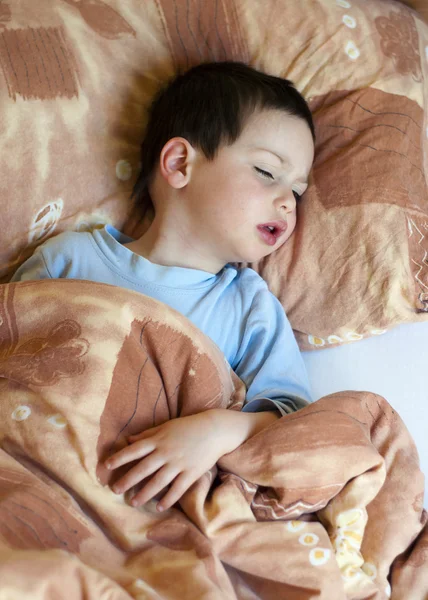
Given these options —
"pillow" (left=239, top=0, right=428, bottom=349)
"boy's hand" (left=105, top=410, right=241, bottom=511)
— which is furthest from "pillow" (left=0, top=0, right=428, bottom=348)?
"boy's hand" (left=105, top=410, right=241, bottom=511)

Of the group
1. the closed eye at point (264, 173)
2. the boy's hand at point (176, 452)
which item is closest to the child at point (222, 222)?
the closed eye at point (264, 173)

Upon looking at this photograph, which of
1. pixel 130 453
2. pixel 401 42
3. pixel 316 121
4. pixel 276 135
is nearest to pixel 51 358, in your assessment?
pixel 130 453

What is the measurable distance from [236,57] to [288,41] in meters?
0.10

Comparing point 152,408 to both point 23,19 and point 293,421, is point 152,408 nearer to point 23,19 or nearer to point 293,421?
point 293,421

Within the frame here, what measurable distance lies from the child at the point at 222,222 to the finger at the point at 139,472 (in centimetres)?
22

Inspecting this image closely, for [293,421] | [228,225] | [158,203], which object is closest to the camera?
[293,421]

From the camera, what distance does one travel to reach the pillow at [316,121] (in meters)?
1.08

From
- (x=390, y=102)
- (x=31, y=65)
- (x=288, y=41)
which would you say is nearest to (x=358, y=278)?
(x=390, y=102)

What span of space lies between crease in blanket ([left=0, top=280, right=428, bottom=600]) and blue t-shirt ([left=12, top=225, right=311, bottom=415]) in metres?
0.14

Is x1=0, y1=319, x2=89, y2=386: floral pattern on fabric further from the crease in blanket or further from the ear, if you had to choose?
the ear

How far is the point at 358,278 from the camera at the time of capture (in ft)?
3.58

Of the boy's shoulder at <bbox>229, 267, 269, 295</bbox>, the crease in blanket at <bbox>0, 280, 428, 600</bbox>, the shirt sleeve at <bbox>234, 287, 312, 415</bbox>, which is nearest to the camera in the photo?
the crease in blanket at <bbox>0, 280, 428, 600</bbox>

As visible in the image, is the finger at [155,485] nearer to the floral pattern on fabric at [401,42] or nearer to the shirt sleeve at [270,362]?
the shirt sleeve at [270,362]

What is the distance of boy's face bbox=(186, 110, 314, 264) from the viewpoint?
107cm
